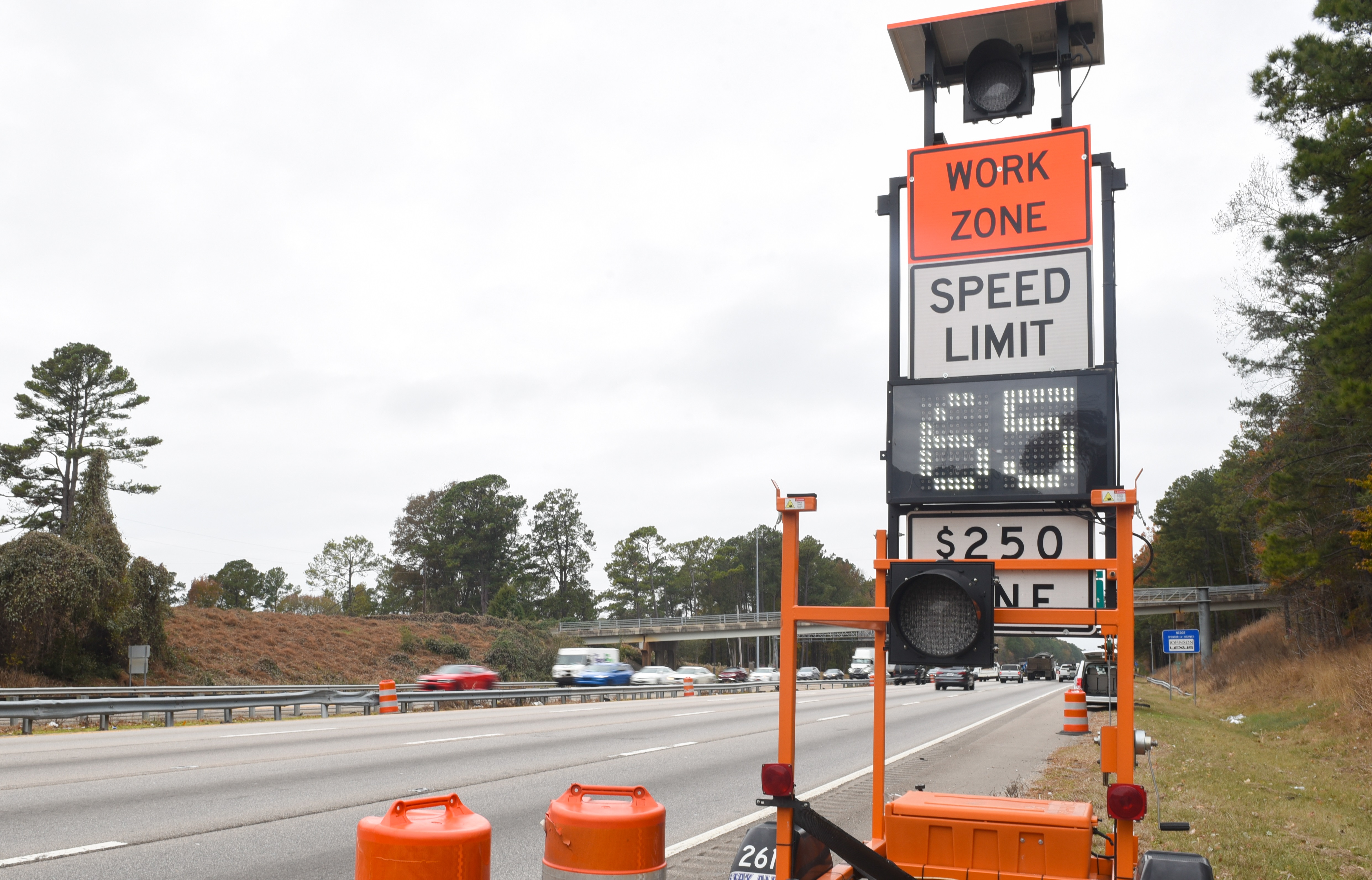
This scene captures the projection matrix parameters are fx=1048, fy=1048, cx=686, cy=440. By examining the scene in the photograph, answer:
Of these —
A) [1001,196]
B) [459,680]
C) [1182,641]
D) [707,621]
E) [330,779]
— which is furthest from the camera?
[707,621]

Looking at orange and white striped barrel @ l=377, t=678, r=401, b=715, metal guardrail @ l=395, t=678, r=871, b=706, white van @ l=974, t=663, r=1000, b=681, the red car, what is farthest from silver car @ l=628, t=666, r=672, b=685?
white van @ l=974, t=663, r=1000, b=681

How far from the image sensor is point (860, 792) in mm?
11961

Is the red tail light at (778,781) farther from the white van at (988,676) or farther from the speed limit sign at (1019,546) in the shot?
the white van at (988,676)

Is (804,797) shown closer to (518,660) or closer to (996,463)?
(996,463)

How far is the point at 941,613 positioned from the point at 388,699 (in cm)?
2473

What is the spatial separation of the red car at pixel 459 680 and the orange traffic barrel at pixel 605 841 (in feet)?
118

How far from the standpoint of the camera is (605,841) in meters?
3.58

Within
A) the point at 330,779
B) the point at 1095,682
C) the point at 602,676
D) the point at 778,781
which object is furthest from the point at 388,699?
the point at 778,781

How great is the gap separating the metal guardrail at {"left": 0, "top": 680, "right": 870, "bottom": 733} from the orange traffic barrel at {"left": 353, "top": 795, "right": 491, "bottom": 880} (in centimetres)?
391

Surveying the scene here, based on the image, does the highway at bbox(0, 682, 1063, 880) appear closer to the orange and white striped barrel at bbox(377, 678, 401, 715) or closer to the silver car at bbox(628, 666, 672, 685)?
the orange and white striped barrel at bbox(377, 678, 401, 715)

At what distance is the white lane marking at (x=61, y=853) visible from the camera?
711 cm

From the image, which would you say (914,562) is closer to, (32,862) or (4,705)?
(32,862)

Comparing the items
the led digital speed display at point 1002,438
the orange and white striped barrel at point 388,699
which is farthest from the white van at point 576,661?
the led digital speed display at point 1002,438

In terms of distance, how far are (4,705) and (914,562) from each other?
1919 centimetres
